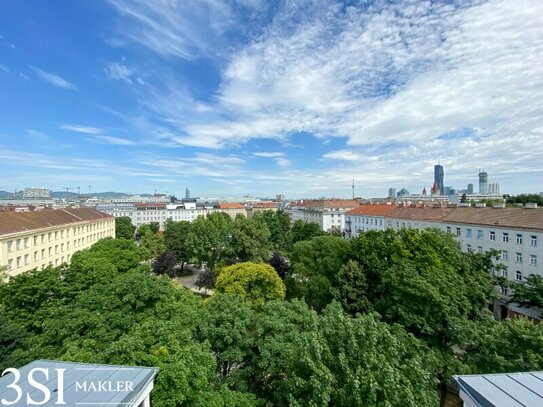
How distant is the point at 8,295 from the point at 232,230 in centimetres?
2456

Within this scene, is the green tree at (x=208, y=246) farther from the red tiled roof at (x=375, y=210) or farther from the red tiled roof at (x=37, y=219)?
the red tiled roof at (x=375, y=210)

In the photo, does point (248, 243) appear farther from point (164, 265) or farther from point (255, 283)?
point (164, 265)

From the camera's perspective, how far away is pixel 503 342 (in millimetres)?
11328

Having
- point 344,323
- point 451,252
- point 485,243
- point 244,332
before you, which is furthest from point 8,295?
point 485,243

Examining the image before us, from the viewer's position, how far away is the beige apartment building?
107 ft

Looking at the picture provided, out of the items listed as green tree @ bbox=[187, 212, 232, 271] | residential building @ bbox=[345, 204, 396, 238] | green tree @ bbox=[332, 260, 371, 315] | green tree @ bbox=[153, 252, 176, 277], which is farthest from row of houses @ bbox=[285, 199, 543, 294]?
green tree @ bbox=[153, 252, 176, 277]

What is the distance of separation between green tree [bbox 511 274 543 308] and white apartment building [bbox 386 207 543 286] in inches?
221

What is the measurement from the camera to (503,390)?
5883mm

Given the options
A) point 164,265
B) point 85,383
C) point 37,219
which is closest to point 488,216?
point 85,383

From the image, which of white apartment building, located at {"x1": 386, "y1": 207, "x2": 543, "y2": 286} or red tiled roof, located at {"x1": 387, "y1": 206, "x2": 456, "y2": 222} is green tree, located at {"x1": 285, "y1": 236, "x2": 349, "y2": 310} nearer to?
white apartment building, located at {"x1": 386, "y1": 207, "x2": 543, "y2": 286}

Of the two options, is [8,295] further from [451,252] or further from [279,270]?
[451,252]

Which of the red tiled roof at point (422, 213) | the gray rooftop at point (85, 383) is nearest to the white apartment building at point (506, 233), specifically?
the red tiled roof at point (422, 213)

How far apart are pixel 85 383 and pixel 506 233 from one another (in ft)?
124

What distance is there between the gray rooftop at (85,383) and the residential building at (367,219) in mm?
52235
